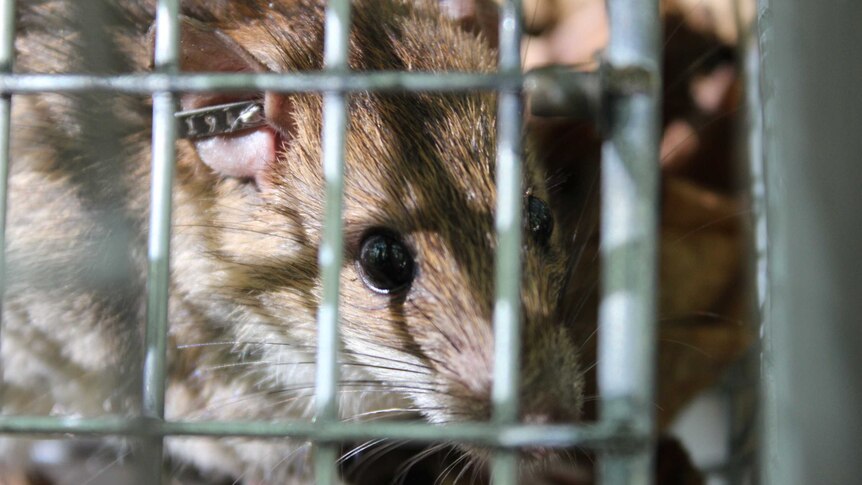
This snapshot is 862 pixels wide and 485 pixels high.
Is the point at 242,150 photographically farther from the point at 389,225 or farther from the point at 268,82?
the point at 268,82

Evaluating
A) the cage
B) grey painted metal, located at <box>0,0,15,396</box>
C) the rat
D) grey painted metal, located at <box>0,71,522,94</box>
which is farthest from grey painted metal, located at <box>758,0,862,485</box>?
grey painted metal, located at <box>0,0,15,396</box>

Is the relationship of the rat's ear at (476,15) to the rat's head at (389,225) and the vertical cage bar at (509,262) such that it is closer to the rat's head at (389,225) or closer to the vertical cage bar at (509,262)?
the rat's head at (389,225)

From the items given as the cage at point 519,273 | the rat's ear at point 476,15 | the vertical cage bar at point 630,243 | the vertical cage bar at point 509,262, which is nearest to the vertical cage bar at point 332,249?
the cage at point 519,273

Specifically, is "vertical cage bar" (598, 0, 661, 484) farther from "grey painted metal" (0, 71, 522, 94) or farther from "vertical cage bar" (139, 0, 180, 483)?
"vertical cage bar" (139, 0, 180, 483)

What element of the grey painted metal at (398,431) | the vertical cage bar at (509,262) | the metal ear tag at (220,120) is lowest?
the grey painted metal at (398,431)

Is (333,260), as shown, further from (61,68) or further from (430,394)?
(61,68)

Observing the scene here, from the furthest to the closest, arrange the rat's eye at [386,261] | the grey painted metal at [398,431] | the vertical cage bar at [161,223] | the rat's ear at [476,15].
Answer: the rat's ear at [476,15], the rat's eye at [386,261], the vertical cage bar at [161,223], the grey painted metal at [398,431]

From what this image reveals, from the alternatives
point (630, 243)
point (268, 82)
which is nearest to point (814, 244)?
point (630, 243)
